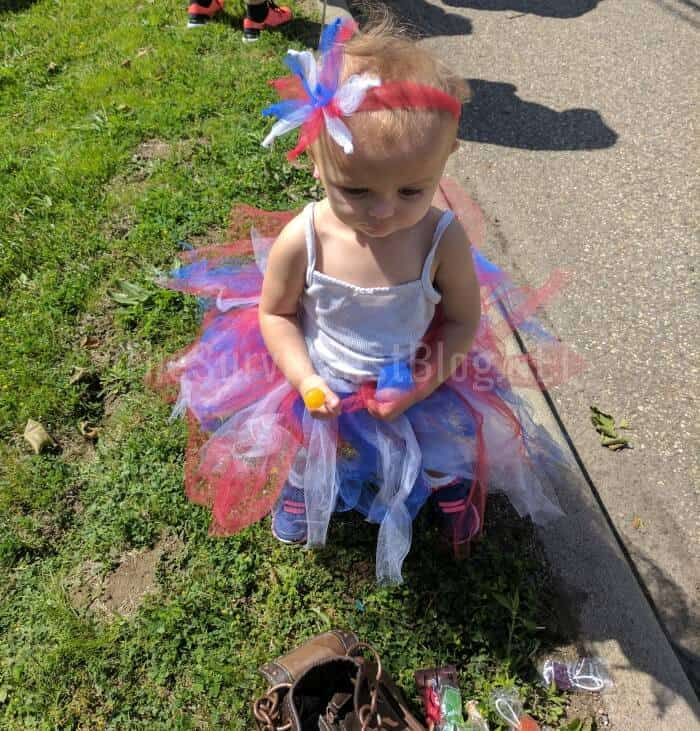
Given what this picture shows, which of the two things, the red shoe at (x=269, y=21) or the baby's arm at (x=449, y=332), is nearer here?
the baby's arm at (x=449, y=332)

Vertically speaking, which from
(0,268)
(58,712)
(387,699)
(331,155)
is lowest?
(58,712)

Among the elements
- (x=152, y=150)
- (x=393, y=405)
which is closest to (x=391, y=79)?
(x=393, y=405)

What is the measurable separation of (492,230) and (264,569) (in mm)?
2167

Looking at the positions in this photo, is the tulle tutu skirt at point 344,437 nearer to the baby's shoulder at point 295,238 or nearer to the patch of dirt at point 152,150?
the baby's shoulder at point 295,238

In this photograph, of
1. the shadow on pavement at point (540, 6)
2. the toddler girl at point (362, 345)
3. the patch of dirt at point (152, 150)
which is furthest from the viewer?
the shadow on pavement at point (540, 6)

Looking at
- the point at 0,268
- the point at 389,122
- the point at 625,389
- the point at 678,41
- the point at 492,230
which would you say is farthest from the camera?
the point at 678,41

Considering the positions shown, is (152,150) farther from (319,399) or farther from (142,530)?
(319,399)

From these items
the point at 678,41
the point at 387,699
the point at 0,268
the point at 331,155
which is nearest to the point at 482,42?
the point at 678,41

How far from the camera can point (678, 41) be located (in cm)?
485

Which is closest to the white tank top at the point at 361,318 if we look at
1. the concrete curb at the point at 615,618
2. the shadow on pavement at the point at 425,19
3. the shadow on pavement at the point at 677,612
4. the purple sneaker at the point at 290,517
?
the purple sneaker at the point at 290,517

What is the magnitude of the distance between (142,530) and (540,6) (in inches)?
208

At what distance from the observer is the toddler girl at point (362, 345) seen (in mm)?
1338

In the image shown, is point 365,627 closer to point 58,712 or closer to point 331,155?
point 58,712

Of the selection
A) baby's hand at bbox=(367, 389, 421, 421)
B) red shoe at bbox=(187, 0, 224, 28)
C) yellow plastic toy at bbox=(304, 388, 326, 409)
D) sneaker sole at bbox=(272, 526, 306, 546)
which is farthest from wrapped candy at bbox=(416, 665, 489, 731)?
red shoe at bbox=(187, 0, 224, 28)
